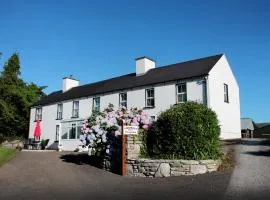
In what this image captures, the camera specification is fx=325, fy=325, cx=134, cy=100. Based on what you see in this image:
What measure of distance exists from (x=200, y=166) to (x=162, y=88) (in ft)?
44.6

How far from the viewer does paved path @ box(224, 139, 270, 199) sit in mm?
8938

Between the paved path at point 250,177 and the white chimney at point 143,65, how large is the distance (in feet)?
53.4

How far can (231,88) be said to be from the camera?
27625 millimetres

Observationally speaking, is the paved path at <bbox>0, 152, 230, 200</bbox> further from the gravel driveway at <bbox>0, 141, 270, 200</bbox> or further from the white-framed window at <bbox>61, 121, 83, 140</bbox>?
the white-framed window at <bbox>61, 121, 83, 140</bbox>

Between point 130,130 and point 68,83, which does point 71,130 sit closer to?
point 68,83

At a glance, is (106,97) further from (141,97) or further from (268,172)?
(268,172)

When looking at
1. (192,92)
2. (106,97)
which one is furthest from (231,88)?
(106,97)

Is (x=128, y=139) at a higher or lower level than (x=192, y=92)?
lower

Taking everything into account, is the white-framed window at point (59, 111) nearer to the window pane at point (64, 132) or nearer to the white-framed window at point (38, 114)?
the window pane at point (64, 132)

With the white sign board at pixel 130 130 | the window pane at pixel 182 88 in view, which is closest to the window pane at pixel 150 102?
the window pane at pixel 182 88

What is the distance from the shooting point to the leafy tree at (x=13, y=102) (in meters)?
40.3

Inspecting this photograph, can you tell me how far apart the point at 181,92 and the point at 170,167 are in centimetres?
1244

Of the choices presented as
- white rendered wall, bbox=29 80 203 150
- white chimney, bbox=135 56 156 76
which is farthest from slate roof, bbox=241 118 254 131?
white rendered wall, bbox=29 80 203 150

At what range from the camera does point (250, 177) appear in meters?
11.0
